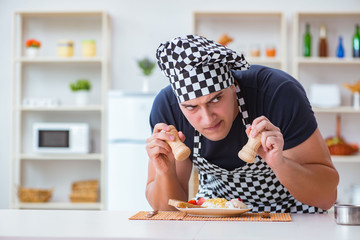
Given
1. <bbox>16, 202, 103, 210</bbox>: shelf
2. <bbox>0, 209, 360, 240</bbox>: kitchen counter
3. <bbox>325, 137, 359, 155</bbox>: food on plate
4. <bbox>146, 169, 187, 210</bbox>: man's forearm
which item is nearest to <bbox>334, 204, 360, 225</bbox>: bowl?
<bbox>0, 209, 360, 240</bbox>: kitchen counter

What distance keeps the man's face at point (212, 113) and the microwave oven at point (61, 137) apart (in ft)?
11.1

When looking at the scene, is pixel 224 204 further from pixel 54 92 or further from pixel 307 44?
pixel 54 92

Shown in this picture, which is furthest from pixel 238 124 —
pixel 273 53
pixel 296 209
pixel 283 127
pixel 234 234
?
pixel 273 53

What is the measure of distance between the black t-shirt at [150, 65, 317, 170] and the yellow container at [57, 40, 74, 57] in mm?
3398

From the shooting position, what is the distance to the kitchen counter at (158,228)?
1281 millimetres

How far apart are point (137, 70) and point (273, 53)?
1382mm

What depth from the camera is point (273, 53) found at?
5.11m

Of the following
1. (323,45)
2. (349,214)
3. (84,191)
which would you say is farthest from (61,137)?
(349,214)

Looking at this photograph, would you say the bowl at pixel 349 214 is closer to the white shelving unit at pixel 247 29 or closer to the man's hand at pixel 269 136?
the man's hand at pixel 269 136

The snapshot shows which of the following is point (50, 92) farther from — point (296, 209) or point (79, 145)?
point (296, 209)

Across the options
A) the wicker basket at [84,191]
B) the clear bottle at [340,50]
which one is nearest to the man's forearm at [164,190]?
the wicker basket at [84,191]

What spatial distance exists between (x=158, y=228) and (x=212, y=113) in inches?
18.3

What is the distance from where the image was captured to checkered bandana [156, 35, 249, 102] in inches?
65.1

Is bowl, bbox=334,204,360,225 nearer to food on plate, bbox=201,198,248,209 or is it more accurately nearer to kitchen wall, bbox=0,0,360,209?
food on plate, bbox=201,198,248,209
